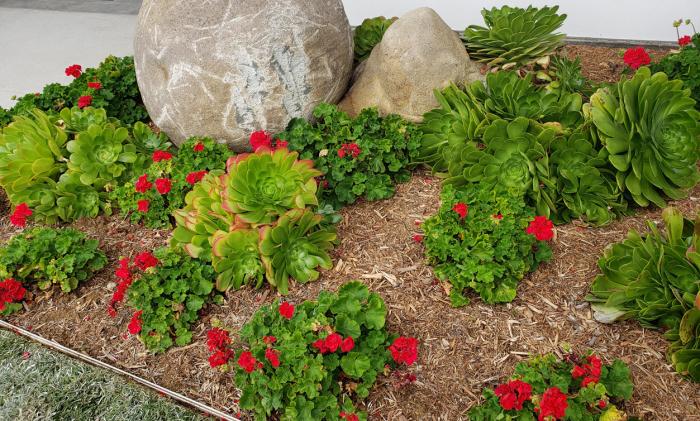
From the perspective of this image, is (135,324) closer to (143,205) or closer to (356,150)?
(143,205)

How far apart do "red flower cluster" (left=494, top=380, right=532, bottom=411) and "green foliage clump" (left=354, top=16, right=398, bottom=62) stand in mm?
3047

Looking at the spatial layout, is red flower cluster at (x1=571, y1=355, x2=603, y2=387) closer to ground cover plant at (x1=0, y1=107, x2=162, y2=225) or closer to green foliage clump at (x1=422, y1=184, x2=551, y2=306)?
green foliage clump at (x1=422, y1=184, x2=551, y2=306)

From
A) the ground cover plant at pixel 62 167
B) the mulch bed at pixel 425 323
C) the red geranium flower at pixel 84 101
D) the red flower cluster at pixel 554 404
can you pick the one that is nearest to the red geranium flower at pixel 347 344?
the mulch bed at pixel 425 323

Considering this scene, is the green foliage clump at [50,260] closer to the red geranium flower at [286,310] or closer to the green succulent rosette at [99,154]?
the green succulent rosette at [99,154]

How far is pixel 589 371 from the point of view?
2488 millimetres

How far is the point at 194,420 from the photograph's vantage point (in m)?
2.74

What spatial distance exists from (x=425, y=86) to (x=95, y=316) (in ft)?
8.22

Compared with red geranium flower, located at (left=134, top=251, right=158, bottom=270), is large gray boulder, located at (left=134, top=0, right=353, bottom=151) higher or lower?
higher

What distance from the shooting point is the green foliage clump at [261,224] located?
3.13 m

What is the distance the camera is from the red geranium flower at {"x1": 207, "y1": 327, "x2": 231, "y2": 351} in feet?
8.93

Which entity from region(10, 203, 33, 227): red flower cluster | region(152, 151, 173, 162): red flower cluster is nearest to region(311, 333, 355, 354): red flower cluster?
region(152, 151, 173, 162): red flower cluster

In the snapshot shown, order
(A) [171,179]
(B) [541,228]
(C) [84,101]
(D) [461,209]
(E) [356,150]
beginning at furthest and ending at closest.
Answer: (C) [84,101], (A) [171,179], (E) [356,150], (D) [461,209], (B) [541,228]

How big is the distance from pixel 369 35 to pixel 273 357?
3.01m

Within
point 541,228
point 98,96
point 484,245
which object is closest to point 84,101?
point 98,96
